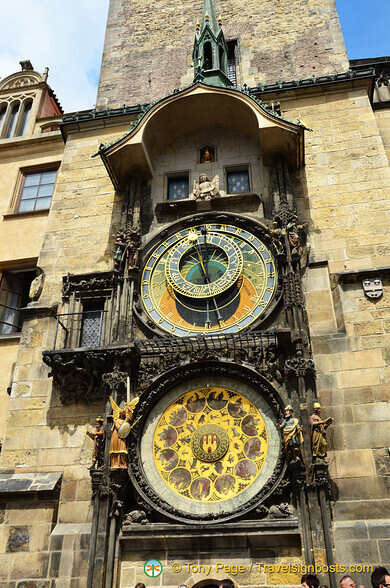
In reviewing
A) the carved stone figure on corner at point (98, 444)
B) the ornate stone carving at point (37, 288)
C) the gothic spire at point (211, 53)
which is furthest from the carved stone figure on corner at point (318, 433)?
the gothic spire at point (211, 53)

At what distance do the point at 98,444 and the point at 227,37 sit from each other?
1117 centimetres

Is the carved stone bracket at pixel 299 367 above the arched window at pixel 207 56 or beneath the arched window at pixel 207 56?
beneath

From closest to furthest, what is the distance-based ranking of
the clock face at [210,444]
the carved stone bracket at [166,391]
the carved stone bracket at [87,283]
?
the carved stone bracket at [166,391], the clock face at [210,444], the carved stone bracket at [87,283]

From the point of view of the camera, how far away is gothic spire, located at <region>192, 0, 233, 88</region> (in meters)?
12.5

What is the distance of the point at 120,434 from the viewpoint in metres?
8.39

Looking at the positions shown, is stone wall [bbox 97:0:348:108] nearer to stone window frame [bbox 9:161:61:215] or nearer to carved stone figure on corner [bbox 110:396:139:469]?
stone window frame [bbox 9:161:61:215]

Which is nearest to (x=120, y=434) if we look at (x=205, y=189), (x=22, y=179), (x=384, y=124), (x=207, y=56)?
(x=205, y=189)

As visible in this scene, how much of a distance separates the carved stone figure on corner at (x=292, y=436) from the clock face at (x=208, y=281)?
1970mm

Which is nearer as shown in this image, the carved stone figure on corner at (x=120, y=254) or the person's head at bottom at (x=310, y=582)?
the person's head at bottom at (x=310, y=582)

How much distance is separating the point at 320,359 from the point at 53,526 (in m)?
4.71

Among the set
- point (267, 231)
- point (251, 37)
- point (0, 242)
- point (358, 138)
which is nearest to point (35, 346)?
point (0, 242)

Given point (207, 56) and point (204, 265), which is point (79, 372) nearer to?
point (204, 265)

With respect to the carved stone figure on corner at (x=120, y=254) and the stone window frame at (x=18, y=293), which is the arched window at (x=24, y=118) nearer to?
the stone window frame at (x=18, y=293)

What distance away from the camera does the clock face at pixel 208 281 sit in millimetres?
9758
